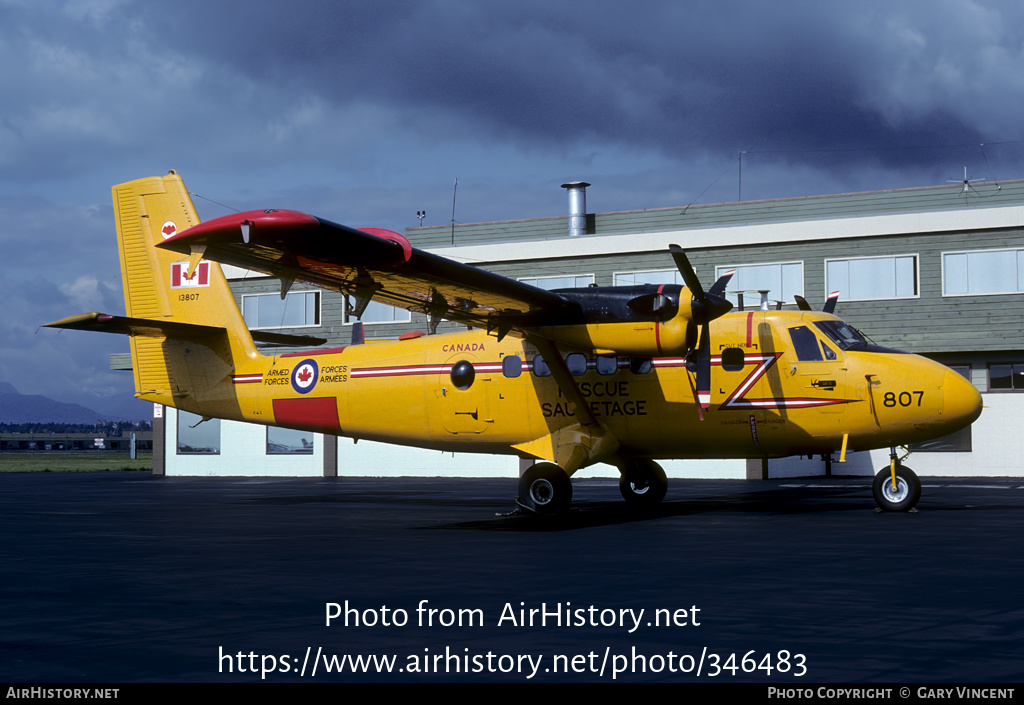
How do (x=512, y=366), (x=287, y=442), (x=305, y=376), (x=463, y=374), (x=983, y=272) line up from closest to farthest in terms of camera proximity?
(x=512, y=366)
(x=463, y=374)
(x=305, y=376)
(x=983, y=272)
(x=287, y=442)

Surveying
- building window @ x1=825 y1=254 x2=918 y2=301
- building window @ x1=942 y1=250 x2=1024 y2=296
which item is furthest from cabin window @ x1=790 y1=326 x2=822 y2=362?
building window @ x1=942 y1=250 x2=1024 y2=296

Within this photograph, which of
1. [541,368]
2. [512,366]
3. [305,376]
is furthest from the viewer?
[305,376]

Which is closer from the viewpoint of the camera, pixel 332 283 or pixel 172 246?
pixel 172 246

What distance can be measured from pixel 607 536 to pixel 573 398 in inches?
191

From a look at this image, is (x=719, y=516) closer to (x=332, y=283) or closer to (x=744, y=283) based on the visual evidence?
(x=332, y=283)

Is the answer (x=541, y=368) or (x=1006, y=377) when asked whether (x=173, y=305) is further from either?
(x=1006, y=377)

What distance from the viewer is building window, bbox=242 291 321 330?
47969 millimetres

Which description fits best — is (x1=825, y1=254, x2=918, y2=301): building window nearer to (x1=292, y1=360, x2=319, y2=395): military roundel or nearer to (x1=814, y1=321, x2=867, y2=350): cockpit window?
(x1=814, y1=321, x2=867, y2=350): cockpit window

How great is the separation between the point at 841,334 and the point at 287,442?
30720mm

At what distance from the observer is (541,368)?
21.0 meters

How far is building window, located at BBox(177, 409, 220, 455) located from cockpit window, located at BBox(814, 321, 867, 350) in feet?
110

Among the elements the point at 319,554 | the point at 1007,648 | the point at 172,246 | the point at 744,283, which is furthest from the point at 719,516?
the point at 744,283

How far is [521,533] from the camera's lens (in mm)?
16797

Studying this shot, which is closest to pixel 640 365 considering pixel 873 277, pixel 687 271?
pixel 687 271
